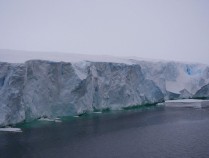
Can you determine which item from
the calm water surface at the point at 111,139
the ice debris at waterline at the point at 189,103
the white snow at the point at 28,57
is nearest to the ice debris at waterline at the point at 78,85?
the white snow at the point at 28,57

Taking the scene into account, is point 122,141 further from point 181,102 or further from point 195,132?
point 181,102

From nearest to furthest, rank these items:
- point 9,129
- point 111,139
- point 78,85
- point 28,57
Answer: point 111,139, point 9,129, point 28,57, point 78,85

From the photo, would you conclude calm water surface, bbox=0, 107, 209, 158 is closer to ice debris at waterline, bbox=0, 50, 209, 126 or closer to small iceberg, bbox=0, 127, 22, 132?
small iceberg, bbox=0, 127, 22, 132

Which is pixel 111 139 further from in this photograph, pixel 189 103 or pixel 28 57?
pixel 189 103

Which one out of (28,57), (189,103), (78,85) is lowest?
(189,103)

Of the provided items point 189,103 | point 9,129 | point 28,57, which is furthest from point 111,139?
point 189,103

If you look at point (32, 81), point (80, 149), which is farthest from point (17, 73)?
point (80, 149)
